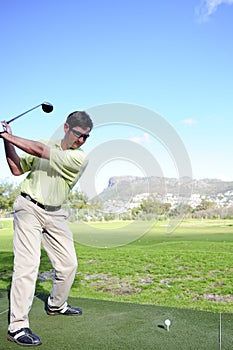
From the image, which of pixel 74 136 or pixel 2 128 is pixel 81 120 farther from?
pixel 2 128

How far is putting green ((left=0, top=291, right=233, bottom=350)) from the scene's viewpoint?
320cm

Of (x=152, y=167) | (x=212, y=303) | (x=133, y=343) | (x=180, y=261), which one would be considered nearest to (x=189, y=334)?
(x=133, y=343)

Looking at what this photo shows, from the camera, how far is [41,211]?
3494mm

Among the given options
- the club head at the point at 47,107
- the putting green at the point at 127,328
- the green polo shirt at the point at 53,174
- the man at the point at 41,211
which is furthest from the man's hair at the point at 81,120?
the putting green at the point at 127,328

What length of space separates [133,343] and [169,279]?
4.60 metres

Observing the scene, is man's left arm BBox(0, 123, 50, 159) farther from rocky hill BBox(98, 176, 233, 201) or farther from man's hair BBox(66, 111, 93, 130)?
rocky hill BBox(98, 176, 233, 201)

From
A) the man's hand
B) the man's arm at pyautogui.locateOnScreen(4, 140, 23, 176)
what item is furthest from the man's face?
the man's hand

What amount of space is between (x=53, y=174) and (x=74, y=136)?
36cm

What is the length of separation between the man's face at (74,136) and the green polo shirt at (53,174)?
7 cm

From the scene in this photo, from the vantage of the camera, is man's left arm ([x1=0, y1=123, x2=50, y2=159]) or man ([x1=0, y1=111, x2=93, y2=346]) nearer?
man's left arm ([x1=0, y1=123, x2=50, y2=159])

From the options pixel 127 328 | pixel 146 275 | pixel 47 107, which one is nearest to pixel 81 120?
pixel 47 107

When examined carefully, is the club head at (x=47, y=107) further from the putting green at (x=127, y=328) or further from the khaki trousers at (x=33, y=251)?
the putting green at (x=127, y=328)

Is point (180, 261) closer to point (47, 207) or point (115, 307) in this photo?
point (115, 307)

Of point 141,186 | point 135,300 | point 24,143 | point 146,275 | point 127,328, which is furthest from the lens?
point 146,275
